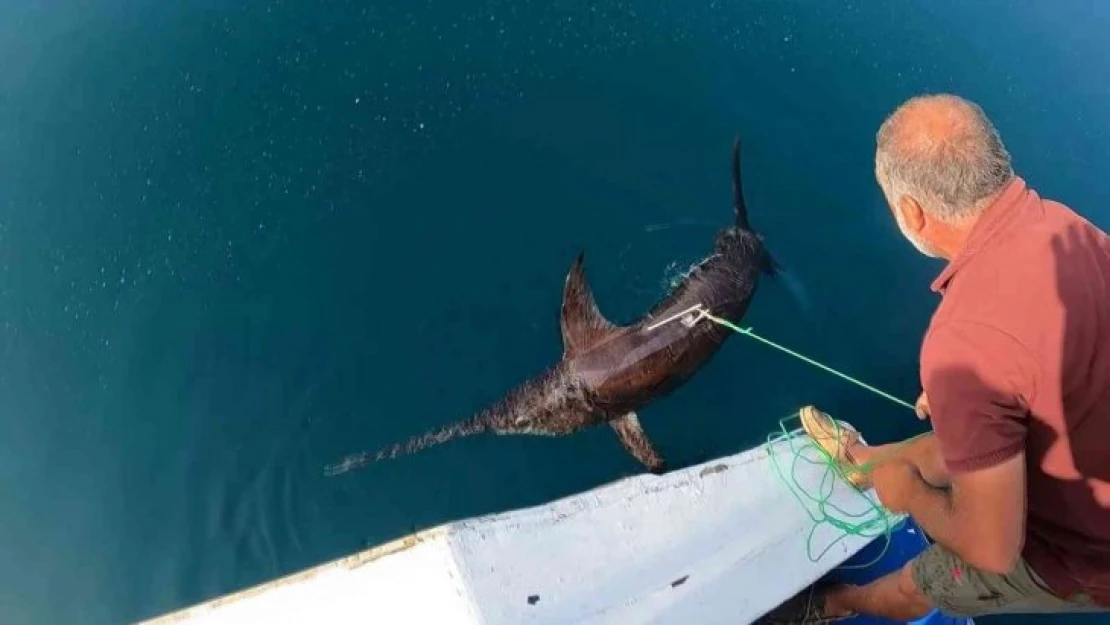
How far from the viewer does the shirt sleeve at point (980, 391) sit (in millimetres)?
2289

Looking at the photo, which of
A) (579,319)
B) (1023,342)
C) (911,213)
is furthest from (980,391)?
(579,319)

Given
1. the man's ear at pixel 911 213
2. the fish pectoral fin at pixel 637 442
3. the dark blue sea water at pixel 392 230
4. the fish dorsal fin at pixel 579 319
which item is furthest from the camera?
the dark blue sea water at pixel 392 230

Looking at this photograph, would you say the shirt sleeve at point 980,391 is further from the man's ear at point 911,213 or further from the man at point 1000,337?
the man's ear at point 911,213

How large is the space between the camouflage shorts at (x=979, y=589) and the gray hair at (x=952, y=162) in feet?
5.35

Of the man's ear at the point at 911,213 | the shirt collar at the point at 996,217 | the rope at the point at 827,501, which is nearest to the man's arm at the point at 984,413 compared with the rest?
the shirt collar at the point at 996,217

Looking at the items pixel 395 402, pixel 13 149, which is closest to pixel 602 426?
pixel 395 402

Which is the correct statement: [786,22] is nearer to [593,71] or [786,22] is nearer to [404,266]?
[593,71]

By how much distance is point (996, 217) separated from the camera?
2.43 m

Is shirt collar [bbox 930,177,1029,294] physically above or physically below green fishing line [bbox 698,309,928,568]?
above

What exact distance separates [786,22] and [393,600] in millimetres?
6523

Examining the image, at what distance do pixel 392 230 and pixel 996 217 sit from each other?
186 inches

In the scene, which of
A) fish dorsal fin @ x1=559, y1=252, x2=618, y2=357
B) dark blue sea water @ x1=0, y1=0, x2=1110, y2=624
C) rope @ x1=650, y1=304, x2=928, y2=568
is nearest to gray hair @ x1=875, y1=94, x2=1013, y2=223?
rope @ x1=650, y1=304, x2=928, y2=568

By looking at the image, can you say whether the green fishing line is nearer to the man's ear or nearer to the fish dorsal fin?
the fish dorsal fin

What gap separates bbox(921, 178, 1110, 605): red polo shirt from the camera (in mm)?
2289
